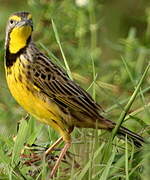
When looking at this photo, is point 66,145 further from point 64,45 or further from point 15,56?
A: point 64,45

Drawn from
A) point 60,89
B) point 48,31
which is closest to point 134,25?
point 48,31

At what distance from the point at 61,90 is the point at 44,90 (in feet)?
0.34

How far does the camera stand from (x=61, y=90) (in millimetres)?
6160

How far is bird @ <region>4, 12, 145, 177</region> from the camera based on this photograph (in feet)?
19.8

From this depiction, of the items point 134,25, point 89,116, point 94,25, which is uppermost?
point 134,25

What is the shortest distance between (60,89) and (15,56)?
0.34 metres

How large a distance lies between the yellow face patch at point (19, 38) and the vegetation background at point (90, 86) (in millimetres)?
104

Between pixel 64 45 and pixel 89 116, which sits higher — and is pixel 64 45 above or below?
above

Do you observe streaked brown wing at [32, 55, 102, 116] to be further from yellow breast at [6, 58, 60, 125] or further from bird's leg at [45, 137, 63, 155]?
bird's leg at [45, 137, 63, 155]

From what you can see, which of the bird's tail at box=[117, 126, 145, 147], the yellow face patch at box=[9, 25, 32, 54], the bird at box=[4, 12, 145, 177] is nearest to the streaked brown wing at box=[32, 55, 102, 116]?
the bird at box=[4, 12, 145, 177]

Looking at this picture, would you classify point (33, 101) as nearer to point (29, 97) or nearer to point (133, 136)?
point (29, 97)

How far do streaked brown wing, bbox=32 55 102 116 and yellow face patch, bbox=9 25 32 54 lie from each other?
144mm

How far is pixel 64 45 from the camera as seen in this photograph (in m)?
8.78

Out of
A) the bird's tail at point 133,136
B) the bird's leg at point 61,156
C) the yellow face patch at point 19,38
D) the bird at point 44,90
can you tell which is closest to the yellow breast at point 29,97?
the bird at point 44,90
